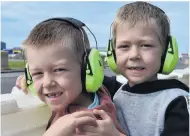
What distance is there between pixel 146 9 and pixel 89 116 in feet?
2.30

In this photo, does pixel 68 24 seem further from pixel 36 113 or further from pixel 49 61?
pixel 36 113

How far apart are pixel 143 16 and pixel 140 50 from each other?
Result: 18cm

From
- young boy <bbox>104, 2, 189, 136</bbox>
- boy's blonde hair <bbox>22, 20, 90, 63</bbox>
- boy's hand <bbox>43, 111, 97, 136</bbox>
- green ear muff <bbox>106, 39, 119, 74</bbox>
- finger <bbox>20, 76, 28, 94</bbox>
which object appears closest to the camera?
boy's hand <bbox>43, 111, 97, 136</bbox>

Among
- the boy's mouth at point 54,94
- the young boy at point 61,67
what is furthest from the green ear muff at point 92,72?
the boy's mouth at point 54,94

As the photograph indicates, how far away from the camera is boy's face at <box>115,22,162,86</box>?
1624 millimetres

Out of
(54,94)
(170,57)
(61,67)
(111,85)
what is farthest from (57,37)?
(111,85)

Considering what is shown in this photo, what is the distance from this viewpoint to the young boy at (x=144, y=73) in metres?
1.54

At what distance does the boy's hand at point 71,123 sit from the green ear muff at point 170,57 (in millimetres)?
548

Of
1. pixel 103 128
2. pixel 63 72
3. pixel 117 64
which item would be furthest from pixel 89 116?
pixel 117 64

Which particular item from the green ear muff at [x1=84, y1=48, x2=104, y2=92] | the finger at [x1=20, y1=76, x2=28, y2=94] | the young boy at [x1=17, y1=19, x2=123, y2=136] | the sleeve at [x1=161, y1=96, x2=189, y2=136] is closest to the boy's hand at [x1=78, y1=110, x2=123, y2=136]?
the young boy at [x1=17, y1=19, x2=123, y2=136]

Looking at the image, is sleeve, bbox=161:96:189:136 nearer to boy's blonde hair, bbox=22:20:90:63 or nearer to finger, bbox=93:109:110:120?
finger, bbox=93:109:110:120

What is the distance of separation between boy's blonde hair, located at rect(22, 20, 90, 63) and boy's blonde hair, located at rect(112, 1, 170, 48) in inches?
11.6

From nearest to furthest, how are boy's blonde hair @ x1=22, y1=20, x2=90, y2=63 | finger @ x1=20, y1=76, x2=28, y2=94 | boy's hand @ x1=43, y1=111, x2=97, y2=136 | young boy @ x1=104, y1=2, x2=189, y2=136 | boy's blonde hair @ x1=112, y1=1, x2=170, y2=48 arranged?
boy's hand @ x1=43, y1=111, x2=97, y2=136, boy's blonde hair @ x1=22, y1=20, x2=90, y2=63, young boy @ x1=104, y1=2, x2=189, y2=136, boy's blonde hair @ x1=112, y1=1, x2=170, y2=48, finger @ x1=20, y1=76, x2=28, y2=94

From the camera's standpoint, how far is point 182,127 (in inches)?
57.4
